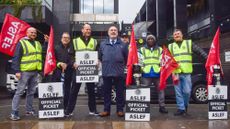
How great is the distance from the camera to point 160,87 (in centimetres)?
1195

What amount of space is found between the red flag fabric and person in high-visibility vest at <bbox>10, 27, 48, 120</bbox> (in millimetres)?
Result: 358

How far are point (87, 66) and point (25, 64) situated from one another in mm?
1377

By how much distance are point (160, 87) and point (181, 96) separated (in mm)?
586

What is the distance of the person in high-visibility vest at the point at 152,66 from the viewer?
12.2 meters

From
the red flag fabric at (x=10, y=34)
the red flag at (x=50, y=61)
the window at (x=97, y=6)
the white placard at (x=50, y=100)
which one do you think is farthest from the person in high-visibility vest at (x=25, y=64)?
the window at (x=97, y=6)

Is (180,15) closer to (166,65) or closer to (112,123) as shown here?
(166,65)

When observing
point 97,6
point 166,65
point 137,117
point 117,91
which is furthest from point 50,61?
point 97,6

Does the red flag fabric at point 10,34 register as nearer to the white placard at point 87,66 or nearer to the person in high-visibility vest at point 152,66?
the white placard at point 87,66

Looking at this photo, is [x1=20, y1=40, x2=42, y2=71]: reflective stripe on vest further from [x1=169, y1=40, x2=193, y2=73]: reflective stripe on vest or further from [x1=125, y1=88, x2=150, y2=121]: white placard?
[x1=169, y1=40, x2=193, y2=73]: reflective stripe on vest

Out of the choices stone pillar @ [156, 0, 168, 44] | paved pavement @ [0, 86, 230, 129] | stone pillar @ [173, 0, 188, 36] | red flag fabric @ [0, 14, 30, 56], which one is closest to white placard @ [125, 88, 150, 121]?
paved pavement @ [0, 86, 230, 129]

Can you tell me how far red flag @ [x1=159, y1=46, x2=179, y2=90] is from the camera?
38.2ft

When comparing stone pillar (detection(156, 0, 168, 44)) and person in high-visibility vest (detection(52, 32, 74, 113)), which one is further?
stone pillar (detection(156, 0, 168, 44))

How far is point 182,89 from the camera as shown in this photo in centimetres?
1177

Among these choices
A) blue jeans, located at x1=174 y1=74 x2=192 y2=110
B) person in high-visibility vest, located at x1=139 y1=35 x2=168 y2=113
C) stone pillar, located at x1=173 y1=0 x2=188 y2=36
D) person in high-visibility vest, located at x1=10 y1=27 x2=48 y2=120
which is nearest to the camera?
person in high-visibility vest, located at x1=10 y1=27 x2=48 y2=120
